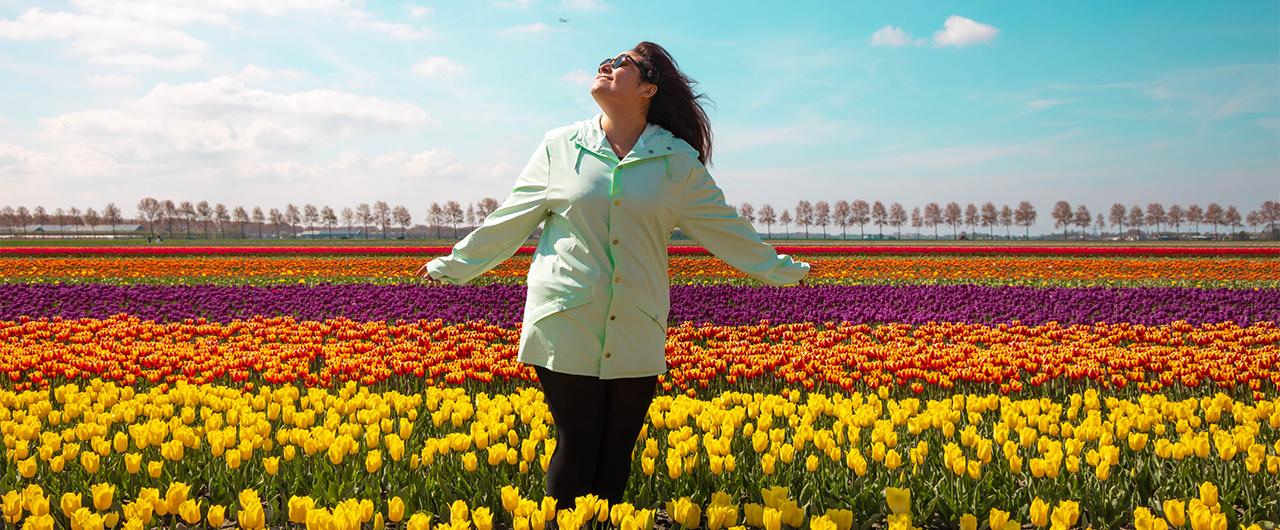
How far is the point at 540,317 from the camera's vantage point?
2.20 m

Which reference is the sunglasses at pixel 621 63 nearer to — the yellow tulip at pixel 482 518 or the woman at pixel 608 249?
the woman at pixel 608 249

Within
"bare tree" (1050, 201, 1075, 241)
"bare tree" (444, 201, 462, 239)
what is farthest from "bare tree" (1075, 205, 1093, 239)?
"bare tree" (444, 201, 462, 239)

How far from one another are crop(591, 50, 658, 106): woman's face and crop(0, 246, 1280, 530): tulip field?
120 cm

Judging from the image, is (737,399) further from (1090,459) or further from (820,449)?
(1090,459)

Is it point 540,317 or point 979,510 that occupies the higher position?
point 540,317

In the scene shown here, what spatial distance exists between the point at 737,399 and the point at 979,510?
1.62m

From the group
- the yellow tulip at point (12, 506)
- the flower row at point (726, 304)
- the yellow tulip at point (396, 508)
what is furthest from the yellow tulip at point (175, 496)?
the flower row at point (726, 304)

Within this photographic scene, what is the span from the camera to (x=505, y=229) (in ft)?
7.73

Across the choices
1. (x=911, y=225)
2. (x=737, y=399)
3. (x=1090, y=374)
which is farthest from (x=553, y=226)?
(x=911, y=225)

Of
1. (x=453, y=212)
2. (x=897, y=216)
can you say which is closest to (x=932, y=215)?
(x=897, y=216)

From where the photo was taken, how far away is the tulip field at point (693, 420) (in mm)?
2801

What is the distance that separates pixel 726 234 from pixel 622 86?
62 cm

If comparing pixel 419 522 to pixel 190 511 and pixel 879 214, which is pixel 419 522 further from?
pixel 879 214

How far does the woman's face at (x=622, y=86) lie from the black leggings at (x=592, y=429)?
0.90 meters
